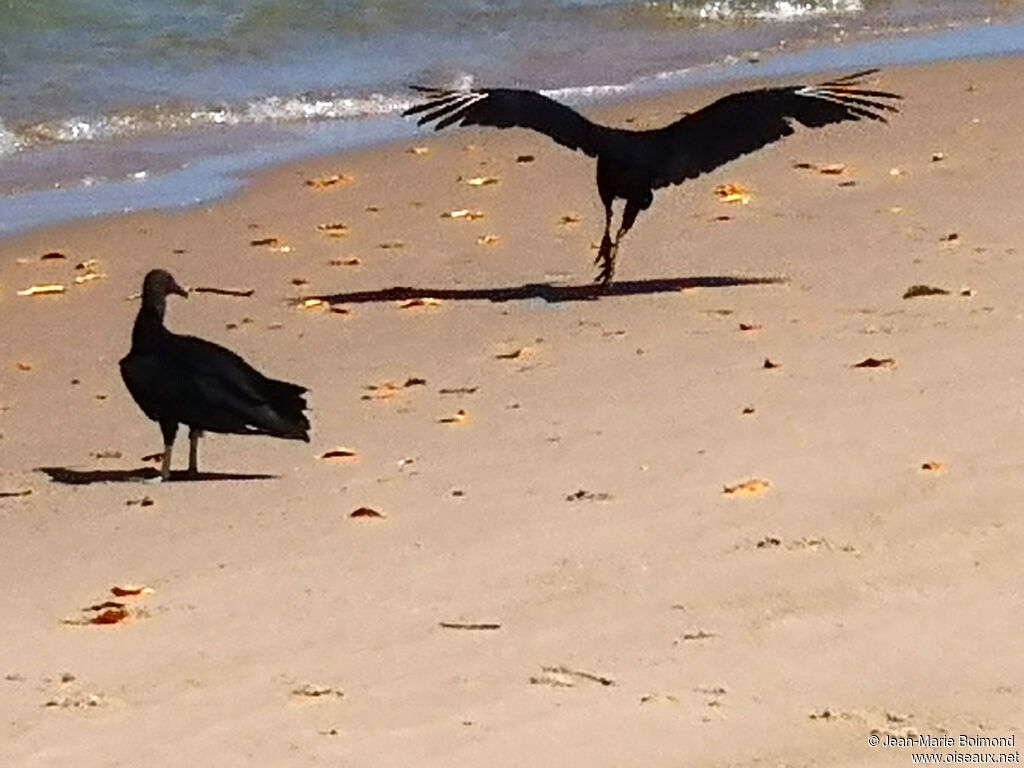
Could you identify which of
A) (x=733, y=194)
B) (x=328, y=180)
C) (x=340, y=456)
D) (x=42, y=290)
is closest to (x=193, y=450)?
(x=340, y=456)

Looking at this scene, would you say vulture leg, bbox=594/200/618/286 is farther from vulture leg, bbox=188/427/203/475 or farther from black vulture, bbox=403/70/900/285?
vulture leg, bbox=188/427/203/475

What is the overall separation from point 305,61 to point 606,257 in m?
5.55

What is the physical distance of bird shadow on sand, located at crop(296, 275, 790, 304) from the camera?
25.7ft

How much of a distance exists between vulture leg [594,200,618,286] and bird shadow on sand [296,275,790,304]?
0.04m

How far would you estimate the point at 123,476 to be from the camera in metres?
6.02

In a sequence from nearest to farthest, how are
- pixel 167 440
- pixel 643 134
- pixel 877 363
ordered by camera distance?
1. pixel 167 440
2. pixel 877 363
3. pixel 643 134

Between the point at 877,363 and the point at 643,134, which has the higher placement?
the point at 643,134

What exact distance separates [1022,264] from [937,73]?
14.9 ft

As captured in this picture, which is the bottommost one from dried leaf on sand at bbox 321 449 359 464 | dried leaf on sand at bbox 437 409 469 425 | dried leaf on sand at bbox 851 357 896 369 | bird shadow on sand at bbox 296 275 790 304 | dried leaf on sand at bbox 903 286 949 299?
dried leaf on sand at bbox 321 449 359 464

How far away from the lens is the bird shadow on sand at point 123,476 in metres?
5.92

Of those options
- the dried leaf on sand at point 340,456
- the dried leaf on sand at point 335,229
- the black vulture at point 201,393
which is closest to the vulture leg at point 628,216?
the dried leaf on sand at point 335,229

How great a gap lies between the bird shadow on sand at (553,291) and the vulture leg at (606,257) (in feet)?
0.12

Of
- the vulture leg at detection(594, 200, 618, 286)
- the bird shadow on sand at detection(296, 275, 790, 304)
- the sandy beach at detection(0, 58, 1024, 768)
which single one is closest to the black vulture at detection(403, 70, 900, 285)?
the vulture leg at detection(594, 200, 618, 286)

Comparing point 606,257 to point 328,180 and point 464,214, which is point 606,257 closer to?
point 464,214
